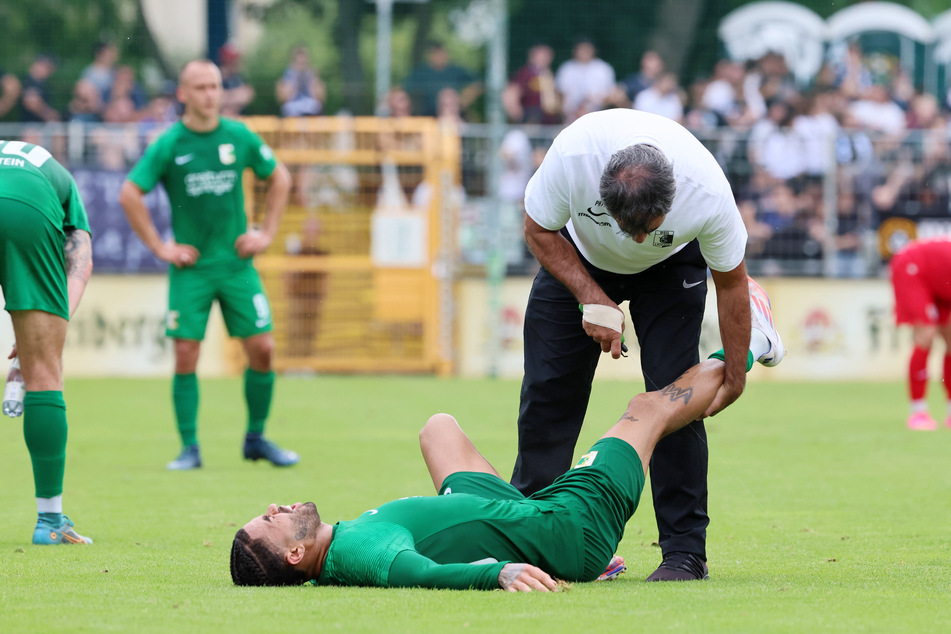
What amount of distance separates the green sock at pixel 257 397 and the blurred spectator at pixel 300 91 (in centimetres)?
991

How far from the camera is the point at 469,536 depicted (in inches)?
178

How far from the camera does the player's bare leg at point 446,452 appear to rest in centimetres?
498

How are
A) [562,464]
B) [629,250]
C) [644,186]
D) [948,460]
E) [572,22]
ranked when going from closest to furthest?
[644,186]
[629,250]
[562,464]
[948,460]
[572,22]

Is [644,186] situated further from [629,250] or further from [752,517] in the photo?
[752,517]

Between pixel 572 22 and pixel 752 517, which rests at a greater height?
pixel 572 22

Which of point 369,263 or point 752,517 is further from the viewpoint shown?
point 369,263

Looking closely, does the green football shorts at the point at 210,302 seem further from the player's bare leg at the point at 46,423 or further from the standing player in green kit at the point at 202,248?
the player's bare leg at the point at 46,423

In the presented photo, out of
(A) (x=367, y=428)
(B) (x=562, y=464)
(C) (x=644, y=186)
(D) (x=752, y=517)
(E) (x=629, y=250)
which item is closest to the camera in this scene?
(C) (x=644, y=186)

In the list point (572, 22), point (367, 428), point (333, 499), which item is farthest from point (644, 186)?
point (572, 22)

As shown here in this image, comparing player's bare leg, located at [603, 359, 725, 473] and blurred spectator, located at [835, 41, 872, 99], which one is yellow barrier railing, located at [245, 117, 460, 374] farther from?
player's bare leg, located at [603, 359, 725, 473]

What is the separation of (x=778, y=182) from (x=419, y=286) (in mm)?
5088

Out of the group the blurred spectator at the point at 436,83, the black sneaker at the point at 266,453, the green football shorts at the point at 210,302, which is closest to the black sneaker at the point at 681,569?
the black sneaker at the point at 266,453

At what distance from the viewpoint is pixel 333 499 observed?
284 inches

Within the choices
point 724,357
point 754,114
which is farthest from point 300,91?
point 724,357
